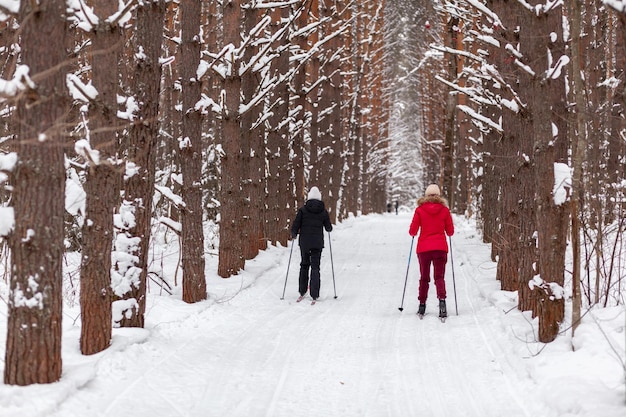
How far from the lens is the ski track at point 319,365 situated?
17.2 ft

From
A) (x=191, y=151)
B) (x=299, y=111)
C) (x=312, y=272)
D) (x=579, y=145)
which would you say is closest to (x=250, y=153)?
A: (x=299, y=111)

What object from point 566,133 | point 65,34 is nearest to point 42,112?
point 65,34

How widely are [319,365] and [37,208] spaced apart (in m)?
3.40

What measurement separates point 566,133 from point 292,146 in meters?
13.9

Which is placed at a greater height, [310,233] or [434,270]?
[310,233]

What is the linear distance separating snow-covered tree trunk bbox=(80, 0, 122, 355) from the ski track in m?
0.45

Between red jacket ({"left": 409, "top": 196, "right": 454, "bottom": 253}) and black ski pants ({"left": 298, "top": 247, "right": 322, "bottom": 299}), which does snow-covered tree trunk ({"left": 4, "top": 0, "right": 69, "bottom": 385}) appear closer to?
red jacket ({"left": 409, "top": 196, "right": 454, "bottom": 253})

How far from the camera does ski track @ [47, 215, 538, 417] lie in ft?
17.2

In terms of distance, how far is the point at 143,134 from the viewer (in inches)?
281

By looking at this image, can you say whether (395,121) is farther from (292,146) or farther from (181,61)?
(181,61)

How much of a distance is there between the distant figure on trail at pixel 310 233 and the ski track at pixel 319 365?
660mm

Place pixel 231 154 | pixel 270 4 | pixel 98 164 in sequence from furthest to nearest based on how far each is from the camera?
pixel 231 154 < pixel 270 4 < pixel 98 164

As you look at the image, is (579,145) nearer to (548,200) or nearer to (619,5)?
(548,200)

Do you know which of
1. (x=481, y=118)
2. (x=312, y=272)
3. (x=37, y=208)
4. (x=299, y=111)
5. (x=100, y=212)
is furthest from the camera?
(x=299, y=111)
